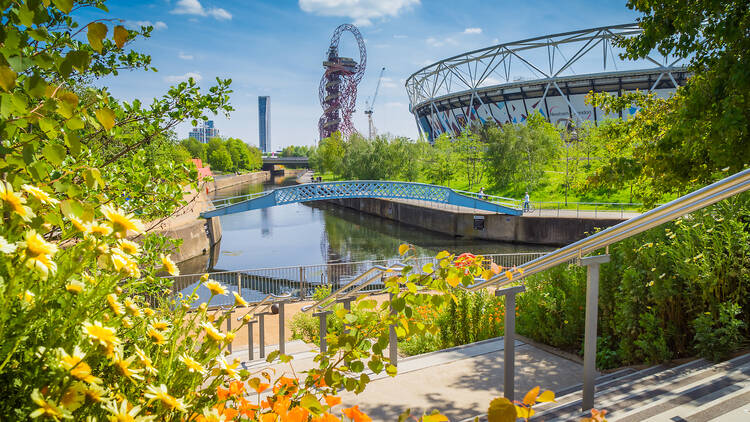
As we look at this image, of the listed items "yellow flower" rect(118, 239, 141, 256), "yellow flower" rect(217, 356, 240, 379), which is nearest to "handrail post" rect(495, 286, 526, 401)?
"yellow flower" rect(217, 356, 240, 379)

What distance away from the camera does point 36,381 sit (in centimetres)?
90

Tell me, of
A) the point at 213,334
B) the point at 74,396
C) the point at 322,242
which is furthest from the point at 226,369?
the point at 322,242

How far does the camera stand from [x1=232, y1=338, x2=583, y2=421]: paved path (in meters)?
3.39

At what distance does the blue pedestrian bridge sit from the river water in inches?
84.1

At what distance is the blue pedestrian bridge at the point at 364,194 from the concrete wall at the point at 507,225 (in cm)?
74

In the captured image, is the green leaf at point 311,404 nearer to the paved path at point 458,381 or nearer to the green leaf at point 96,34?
the green leaf at point 96,34

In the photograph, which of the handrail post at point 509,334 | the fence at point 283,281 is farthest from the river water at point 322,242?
the handrail post at point 509,334

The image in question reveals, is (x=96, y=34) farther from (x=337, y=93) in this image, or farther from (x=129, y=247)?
(x=337, y=93)

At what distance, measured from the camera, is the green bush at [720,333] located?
306cm

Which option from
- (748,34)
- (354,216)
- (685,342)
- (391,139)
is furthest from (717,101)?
(391,139)

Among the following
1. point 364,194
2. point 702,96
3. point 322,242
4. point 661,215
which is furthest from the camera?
point 364,194

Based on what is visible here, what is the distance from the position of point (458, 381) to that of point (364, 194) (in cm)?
3001

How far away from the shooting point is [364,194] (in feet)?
111

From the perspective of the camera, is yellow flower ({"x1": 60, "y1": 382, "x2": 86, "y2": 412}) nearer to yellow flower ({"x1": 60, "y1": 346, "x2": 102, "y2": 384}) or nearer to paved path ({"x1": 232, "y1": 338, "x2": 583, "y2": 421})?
yellow flower ({"x1": 60, "y1": 346, "x2": 102, "y2": 384})
